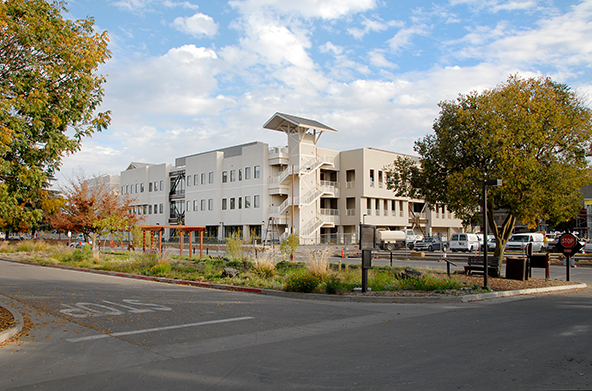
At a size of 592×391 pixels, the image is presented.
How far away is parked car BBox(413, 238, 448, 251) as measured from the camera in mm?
46562

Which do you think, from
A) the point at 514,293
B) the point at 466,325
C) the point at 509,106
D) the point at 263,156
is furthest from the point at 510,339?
→ the point at 263,156

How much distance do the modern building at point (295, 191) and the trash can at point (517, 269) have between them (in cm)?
3236

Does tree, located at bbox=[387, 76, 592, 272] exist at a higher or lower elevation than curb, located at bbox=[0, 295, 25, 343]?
higher

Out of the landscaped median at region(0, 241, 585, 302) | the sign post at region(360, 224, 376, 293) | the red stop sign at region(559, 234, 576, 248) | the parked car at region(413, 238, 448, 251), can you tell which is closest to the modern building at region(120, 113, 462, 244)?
the parked car at region(413, 238, 448, 251)

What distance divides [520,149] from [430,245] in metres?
30.4

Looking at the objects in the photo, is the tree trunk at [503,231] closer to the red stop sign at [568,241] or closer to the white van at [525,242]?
the red stop sign at [568,241]

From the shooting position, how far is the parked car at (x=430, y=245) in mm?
46562

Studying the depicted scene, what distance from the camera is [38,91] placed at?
820 cm

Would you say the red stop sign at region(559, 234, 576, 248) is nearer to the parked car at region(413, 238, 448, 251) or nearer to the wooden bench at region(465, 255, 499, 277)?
the wooden bench at region(465, 255, 499, 277)

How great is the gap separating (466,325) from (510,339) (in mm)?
1472

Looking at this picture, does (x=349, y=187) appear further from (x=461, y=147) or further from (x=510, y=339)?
(x=510, y=339)

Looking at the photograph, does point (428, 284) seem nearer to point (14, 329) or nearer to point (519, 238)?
point (14, 329)

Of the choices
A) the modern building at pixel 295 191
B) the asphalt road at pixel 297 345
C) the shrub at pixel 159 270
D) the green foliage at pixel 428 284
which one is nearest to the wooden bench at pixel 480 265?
the green foliage at pixel 428 284

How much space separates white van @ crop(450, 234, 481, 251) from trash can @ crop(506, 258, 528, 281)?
86.6ft
